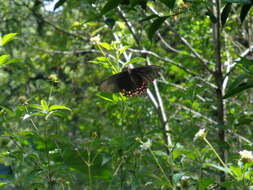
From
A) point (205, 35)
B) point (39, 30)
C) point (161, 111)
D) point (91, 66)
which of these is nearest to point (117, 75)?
point (161, 111)

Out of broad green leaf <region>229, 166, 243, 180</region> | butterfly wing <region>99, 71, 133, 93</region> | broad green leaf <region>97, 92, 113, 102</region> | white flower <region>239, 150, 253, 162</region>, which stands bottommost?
broad green leaf <region>229, 166, 243, 180</region>

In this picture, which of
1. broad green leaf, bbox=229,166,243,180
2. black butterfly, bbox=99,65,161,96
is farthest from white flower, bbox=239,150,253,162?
black butterfly, bbox=99,65,161,96

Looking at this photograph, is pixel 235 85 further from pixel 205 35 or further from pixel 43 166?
pixel 205 35

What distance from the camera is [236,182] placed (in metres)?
1.05

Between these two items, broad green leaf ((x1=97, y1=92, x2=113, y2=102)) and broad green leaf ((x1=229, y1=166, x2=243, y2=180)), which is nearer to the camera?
broad green leaf ((x1=229, y1=166, x2=243, y2=180))

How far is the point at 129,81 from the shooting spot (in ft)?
4.25

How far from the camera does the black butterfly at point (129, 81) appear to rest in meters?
1.28

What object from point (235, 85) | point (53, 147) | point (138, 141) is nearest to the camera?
point (235, 85)

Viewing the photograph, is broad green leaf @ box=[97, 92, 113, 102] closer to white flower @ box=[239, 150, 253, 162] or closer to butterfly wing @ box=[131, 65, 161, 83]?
butterfly wing @ box=[131, 65, 161, 83]

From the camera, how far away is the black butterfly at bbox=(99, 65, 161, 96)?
1.28 metres

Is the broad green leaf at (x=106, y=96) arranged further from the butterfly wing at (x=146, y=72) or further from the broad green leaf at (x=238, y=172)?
the broad green leaf at (x=238, y=172)

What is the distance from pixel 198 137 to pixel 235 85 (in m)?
0.30

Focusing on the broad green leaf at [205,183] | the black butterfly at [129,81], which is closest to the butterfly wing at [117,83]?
the black butterfly at [129,81]

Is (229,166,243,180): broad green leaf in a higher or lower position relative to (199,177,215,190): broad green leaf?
higher
